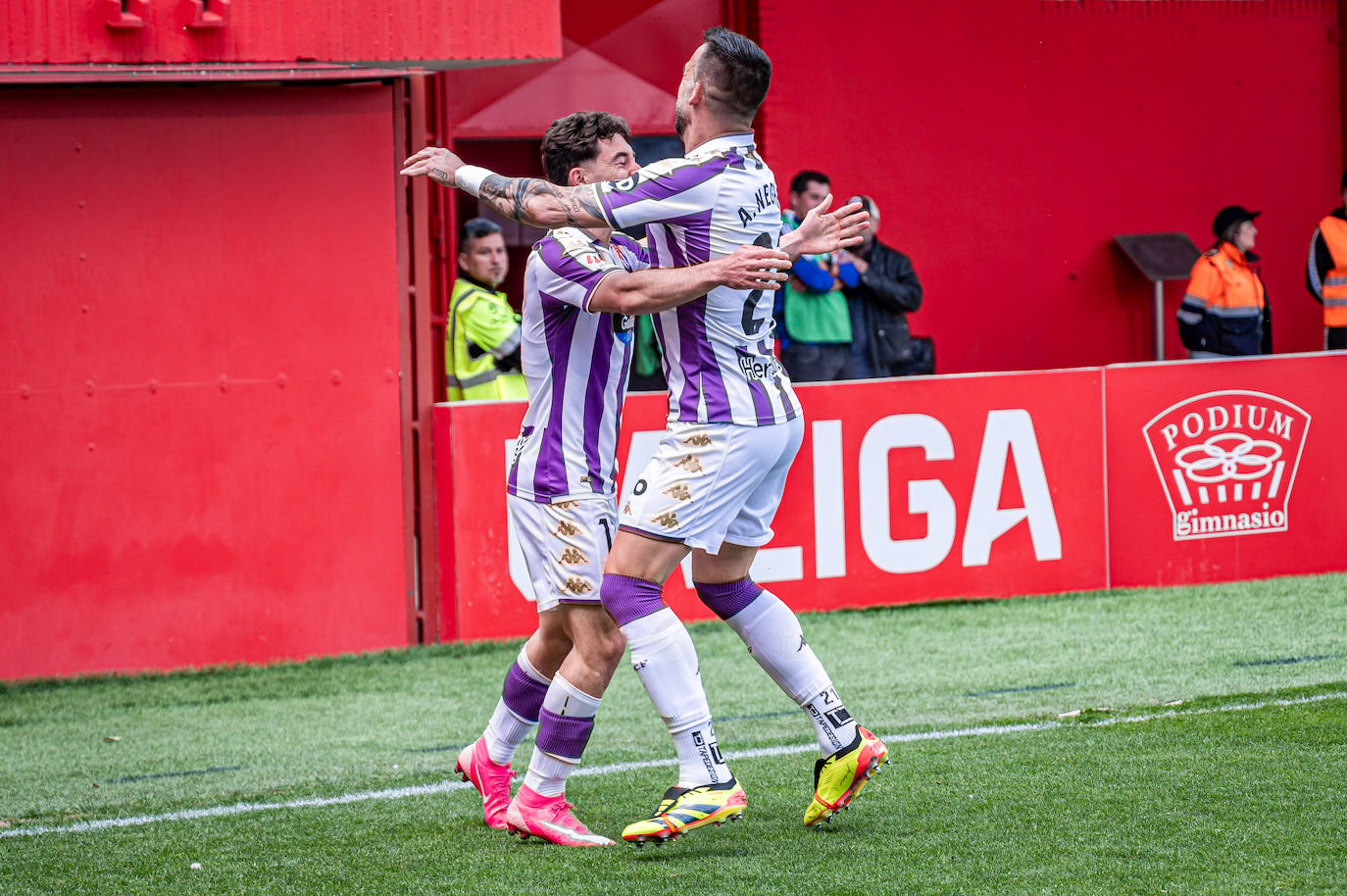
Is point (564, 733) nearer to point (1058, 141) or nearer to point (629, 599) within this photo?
point (629, 599)

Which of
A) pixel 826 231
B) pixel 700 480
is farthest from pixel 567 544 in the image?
pixel 826 231

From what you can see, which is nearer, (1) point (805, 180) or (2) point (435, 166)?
(2) point (435, 166)

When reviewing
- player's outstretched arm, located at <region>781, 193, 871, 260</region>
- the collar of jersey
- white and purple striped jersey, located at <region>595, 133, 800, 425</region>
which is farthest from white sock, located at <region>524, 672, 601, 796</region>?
the collar of jersey

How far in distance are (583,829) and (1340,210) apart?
27.9 ft

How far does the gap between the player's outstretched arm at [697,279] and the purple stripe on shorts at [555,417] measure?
44 cm

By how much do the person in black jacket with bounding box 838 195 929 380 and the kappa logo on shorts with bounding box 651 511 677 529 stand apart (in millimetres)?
5827

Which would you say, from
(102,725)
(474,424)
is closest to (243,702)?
(102,725)

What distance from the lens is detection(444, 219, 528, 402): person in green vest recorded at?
8883mm

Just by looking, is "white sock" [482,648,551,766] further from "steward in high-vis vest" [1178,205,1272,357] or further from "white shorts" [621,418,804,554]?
"steward in high-vis vest" [1178,205,1272,357]

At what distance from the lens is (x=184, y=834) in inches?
199

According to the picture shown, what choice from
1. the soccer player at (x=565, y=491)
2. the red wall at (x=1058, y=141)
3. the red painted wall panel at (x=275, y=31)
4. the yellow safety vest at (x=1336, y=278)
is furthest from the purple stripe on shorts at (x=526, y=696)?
the red wall at (x=1058, y=141)

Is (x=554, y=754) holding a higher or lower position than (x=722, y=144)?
lower

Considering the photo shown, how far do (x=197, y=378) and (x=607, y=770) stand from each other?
3.30 meters

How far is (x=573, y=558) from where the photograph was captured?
15.8 ft
